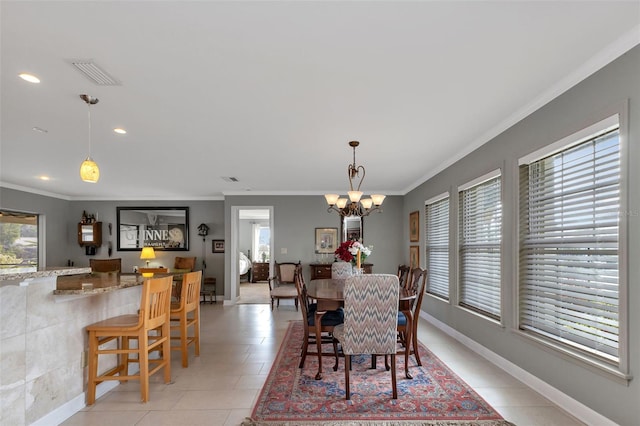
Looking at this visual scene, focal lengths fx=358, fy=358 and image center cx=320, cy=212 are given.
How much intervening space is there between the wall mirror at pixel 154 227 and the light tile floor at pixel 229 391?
4465mm

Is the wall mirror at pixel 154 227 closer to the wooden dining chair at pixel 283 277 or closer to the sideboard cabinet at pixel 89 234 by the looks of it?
the sideboard cabinet at pixel 89 234

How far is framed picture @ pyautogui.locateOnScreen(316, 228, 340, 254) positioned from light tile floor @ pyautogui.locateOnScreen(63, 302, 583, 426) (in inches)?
122

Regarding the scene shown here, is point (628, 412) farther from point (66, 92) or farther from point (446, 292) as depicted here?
point (66, 92)

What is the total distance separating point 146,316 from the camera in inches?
112

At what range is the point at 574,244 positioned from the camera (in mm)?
2646

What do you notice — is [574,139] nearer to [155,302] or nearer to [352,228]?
[155,302]

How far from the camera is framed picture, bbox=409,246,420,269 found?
21.6ft

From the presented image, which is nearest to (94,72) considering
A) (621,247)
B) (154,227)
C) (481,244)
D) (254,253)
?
(621,247)

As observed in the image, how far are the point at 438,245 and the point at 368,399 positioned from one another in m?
3.34

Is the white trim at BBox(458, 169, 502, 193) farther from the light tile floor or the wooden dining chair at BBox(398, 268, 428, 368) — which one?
the light tile floor

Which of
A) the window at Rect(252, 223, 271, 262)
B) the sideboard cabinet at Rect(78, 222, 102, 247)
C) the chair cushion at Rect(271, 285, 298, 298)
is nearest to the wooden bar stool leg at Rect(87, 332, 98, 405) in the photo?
the chair cushion at Rect(271, 285, 298, 298)

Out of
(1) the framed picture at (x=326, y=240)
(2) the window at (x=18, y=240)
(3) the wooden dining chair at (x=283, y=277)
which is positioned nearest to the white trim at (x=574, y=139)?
(1) the framed picture at (x=326, y=240)

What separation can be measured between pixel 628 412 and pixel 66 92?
4356mm

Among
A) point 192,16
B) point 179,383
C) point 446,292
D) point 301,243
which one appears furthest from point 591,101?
point 301,243
